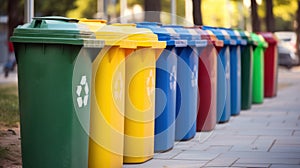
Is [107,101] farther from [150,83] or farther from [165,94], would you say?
[165,94]

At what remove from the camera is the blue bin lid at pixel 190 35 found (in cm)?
1054

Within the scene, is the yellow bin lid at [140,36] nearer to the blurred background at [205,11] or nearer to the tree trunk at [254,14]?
the blurred background at [205,11]

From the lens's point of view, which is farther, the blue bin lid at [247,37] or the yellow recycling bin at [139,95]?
the blue bin lid at [247,37]

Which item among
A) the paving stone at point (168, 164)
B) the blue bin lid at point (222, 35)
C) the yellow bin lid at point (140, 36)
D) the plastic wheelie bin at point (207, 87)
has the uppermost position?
the yellow bin lid at point (140, 36)

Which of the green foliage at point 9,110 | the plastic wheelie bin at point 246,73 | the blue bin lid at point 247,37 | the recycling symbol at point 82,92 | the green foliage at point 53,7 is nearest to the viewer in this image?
the recycling symbol at point 82,92

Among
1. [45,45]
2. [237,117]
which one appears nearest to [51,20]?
[45,45]

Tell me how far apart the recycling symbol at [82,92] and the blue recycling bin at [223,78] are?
5.15m

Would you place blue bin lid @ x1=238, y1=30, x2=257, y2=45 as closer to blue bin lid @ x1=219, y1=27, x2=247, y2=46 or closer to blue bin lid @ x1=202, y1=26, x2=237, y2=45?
blue bin lid @ x1=219, y1=27, x2=247, y2=46

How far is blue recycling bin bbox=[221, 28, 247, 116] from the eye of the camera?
46.6 ft

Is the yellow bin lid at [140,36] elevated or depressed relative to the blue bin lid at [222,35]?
elevated

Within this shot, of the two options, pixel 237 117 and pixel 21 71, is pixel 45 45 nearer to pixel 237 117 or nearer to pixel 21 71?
pixel 21 71

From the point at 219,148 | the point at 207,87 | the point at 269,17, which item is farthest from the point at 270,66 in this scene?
the point at 269,17

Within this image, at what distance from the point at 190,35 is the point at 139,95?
2.23 meters

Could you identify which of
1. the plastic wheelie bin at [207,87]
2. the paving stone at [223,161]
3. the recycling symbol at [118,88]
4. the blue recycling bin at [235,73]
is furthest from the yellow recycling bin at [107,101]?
the blue recycling bin at [235,73]
